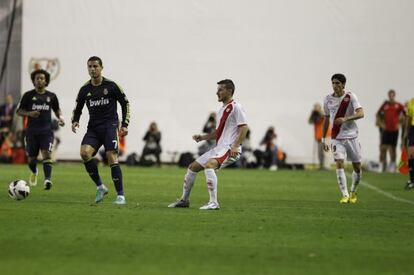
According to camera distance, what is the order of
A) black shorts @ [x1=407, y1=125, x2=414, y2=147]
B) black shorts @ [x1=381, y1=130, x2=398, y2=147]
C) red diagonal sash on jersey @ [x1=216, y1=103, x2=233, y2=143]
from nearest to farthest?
red diagonal sash on jersey @ [x1=216, y1=103, x2=233, y2=143], black shorts @ [x1=407, y1=125, x2=414, y2=147], black shorts @ [x1=381, y1=130, x2=398, y2=147]

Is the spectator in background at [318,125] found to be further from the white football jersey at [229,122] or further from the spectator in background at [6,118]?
the white football jersey at [229,122]

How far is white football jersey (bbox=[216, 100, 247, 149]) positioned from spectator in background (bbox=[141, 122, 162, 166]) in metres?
18.5

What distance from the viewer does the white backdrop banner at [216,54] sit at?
33.7 metres

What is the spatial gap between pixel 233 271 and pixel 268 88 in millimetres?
26072

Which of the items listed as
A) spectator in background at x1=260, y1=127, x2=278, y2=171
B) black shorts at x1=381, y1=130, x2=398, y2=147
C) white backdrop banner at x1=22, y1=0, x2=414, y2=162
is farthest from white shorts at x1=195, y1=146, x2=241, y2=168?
white backdrop banner at x1=22, y1=0, x2=414, y2=162

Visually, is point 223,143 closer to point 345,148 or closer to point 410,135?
point 345,148

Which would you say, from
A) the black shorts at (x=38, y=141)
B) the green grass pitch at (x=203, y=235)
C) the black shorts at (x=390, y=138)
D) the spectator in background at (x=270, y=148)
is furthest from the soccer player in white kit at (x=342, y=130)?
the spectator in background at (x=270, y=148)

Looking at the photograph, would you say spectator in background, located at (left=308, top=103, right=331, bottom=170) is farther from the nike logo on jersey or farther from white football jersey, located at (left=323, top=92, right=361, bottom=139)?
white football jersey, located at (left=323, top=92, right=361, bottom=139)

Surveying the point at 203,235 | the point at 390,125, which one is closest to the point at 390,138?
the point at 390,125

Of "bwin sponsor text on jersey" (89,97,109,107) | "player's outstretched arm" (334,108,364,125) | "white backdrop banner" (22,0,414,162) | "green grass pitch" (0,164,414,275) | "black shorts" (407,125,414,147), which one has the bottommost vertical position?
"green grass pitch" (0,164,414,275)

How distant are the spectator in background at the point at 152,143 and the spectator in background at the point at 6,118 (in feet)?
14.9

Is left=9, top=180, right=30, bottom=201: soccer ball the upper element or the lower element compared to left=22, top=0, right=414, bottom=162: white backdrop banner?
lower

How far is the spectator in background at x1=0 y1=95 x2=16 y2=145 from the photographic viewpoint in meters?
32.7

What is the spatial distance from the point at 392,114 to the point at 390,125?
39 cm
